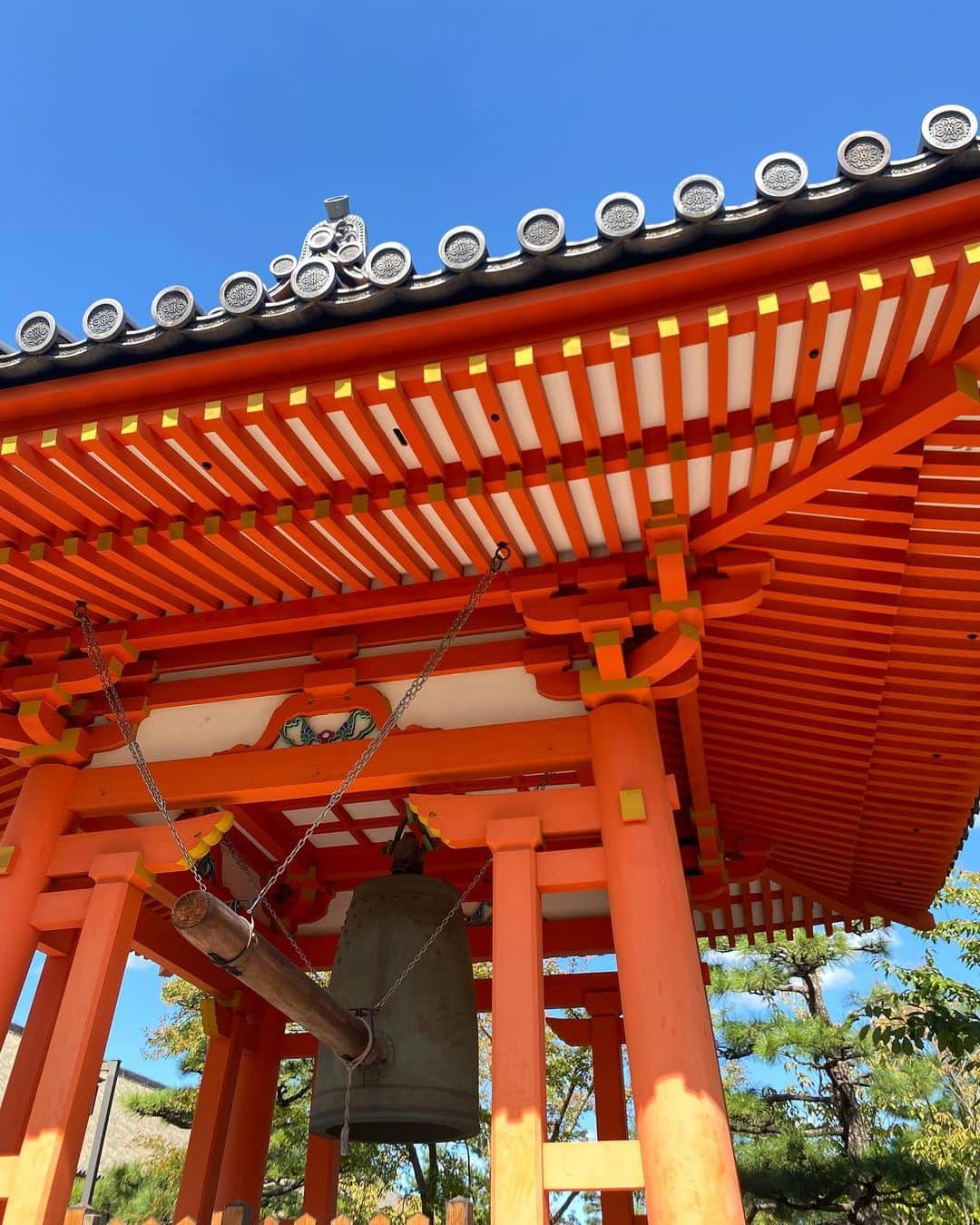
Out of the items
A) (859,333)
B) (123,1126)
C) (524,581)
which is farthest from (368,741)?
(123,1126)

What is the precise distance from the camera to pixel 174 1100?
14.5 m

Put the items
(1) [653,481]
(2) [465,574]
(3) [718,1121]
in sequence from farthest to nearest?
1. (2) [465,574]
2. (1) [653,481]
3. (3) [718,1121]

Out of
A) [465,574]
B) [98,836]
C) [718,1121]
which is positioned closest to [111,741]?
[98,836]

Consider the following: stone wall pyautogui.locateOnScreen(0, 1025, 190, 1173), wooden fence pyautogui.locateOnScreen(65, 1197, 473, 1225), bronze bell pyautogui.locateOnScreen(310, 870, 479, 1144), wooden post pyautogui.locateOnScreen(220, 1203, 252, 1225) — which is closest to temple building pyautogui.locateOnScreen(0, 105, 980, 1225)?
bronze bell pyautogui.locateOnScreen(310, 870, 479, 1144)

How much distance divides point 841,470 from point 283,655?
344 centimetres

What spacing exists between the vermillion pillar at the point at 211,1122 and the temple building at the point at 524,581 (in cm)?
7

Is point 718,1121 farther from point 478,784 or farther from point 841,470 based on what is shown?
point 478,784

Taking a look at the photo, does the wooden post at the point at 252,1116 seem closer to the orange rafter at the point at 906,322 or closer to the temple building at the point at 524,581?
the temple building at the point at 524,581

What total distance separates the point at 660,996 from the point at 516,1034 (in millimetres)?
649

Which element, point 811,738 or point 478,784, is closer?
point 811,738

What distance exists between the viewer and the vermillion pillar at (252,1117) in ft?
22.6

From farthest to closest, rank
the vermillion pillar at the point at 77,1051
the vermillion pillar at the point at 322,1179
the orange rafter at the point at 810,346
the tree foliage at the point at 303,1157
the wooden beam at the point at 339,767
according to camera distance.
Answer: the tree foliage at the point at 303,1157 → the vermillion pillar at the point at 322,1179 → the wooden beam at the point at 339,767 → the vermillion pillar at the point at 77,1051 → the orange rafter at the point at 810,346

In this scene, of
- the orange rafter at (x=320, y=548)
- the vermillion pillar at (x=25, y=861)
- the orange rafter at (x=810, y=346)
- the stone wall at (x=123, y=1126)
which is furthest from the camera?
the stone wall at (x=123, y=1126)

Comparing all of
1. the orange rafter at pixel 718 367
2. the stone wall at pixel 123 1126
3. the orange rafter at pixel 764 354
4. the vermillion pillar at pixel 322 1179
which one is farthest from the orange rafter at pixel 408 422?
the stone wall at pixel 123 1126
